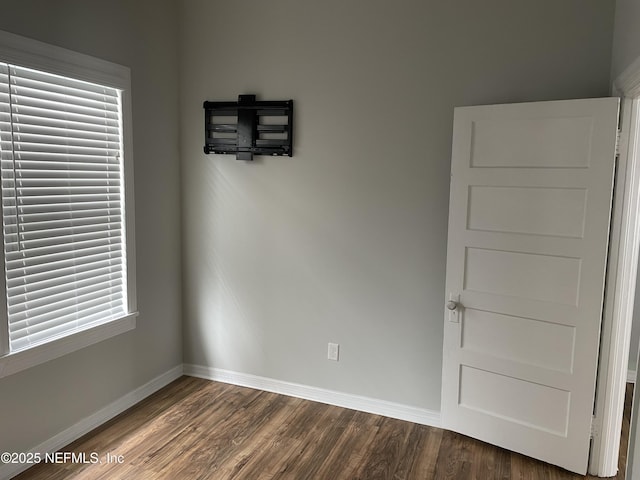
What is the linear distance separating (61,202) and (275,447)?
1.87m

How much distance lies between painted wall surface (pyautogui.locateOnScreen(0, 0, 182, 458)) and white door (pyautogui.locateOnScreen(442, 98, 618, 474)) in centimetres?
205

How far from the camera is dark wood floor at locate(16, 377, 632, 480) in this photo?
2.54 meters

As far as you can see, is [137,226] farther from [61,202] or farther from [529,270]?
[529,270]

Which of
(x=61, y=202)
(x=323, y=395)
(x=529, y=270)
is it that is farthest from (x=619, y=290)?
(x=61, y=202)

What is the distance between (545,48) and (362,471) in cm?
254

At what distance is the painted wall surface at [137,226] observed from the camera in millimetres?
2475

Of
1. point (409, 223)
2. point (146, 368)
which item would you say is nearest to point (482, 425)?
point (409, 223)

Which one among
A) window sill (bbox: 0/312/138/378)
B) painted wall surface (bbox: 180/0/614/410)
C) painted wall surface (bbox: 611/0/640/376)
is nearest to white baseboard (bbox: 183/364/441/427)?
painted wall surface (bbox: 180/0/614/410)

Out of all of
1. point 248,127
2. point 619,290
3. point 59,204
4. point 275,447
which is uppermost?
point 248,127

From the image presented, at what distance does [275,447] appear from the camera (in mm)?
2779

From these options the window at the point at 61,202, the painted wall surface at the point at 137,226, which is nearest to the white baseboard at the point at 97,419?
the painted wall surface at the point at 137,226

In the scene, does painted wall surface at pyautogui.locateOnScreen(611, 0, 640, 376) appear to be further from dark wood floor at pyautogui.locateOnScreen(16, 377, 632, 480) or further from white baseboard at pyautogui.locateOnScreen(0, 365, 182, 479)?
white baseboard at pyautogui.locateOnScreen(0, 365, 182, 479)

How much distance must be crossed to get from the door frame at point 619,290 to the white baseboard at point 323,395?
3.05 ft

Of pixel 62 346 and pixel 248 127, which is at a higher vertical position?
pixel 248 127
